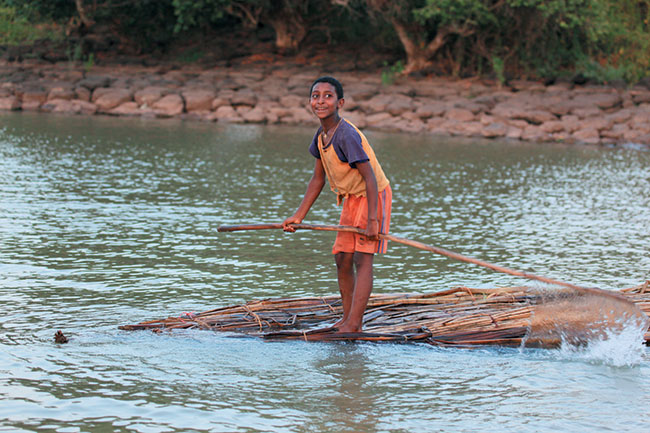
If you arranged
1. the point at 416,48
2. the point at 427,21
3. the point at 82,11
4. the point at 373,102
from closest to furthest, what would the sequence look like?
1. the point at 373,102
2. the point at 427,21
3. the point at 416,48
4. the point at 82,11

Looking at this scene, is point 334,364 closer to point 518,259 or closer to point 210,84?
point 518,259

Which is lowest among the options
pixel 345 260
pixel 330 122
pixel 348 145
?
pixel 345 260

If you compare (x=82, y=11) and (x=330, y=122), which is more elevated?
(x=82, y=11)

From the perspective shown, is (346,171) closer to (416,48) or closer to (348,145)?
(348,145)

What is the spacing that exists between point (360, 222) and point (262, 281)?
1.78 m

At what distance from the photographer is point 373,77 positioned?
2289cm

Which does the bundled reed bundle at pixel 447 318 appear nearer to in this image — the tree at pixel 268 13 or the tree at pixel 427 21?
the tree at pixel 427 21

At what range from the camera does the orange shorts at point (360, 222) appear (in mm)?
4625

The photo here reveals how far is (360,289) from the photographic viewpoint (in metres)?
4.64

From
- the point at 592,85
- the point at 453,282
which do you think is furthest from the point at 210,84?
the point at 453,282

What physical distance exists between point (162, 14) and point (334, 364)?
22053 millimetres

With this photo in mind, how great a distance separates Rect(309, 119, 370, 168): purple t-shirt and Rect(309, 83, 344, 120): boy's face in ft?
0.37

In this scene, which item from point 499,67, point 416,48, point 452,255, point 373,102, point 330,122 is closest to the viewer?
point 452,255

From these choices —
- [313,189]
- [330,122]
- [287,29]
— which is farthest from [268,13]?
[330,122]
